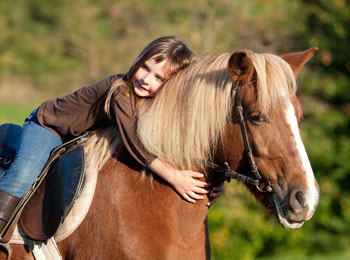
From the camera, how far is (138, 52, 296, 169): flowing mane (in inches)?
112

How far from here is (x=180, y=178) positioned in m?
3.01

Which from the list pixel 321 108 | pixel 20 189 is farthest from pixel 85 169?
pixel 321 108

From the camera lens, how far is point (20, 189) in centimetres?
306

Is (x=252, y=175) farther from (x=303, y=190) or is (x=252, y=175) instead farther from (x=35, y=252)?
(x=35, y=252)

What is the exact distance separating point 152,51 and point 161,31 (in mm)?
10541

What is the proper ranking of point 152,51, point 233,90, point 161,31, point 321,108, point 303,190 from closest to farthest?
point 303,190
point 233,90
point 152,51
point 161,31
point 321,108

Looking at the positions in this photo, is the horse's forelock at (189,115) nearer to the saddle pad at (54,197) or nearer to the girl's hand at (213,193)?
the girl's hand at (213,193)

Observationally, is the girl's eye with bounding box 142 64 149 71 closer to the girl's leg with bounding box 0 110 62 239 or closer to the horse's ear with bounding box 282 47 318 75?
the girl's leg with bounding box 0 110 62 239

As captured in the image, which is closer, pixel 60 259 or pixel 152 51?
pixel 60 259

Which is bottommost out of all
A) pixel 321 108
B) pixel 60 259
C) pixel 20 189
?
pixel 321 108

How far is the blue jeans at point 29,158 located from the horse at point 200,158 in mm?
299

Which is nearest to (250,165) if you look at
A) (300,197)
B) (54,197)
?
(300,197)

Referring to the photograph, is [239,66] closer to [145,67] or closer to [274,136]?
[274,136]

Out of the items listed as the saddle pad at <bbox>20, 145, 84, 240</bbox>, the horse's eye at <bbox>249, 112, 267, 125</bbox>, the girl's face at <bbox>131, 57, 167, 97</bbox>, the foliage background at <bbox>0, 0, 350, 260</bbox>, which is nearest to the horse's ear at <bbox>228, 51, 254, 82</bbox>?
the horse's eye at <bbox>249, 112, 267, 125</bbox>
